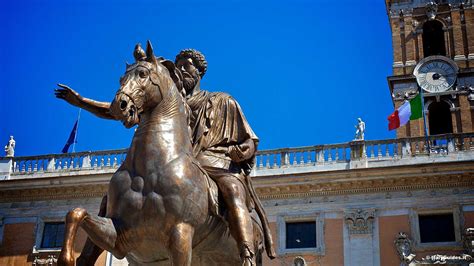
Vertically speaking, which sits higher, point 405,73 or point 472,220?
point 405,73

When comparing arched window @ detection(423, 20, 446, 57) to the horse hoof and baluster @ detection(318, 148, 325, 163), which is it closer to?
baluster @ detection(318, 148, 325, 163)

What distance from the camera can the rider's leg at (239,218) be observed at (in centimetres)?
613

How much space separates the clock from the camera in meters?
37.7

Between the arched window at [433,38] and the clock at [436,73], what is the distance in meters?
2.11

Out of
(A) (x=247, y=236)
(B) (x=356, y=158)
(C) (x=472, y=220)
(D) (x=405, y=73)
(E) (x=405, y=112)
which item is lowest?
(A) (x=247, y=236)

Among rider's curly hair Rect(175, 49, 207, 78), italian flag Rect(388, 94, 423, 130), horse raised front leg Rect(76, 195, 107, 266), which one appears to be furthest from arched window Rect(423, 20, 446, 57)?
horse raised front leg Rect(76, 195, 107, 266)

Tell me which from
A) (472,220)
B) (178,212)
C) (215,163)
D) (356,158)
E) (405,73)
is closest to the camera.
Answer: (178,212)

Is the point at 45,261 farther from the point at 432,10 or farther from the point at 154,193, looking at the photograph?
the point at 432,10

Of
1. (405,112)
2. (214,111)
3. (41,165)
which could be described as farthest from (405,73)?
(214,111)

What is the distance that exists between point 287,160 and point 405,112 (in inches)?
245

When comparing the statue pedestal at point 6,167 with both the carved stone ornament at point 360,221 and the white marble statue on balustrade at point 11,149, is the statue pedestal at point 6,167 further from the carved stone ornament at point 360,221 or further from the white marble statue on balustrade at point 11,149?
the carved stone ornament at point 360,221

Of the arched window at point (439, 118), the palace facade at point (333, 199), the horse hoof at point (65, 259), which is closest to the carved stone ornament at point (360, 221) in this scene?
the palace facade at point (333, 199)

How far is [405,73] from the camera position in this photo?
39219 millimetres

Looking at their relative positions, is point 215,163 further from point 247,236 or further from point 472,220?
point 472,220
